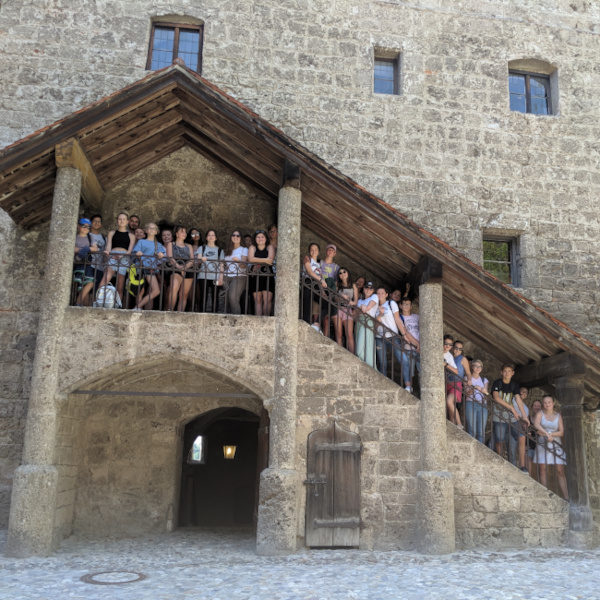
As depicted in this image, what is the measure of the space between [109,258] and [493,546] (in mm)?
6112

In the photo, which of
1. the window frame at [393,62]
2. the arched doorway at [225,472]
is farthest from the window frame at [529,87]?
the arched doorway at [225,472]

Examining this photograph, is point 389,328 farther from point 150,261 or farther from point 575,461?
point 150,261

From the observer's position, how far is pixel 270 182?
9.55 metres

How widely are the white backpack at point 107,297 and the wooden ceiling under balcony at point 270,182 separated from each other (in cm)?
182

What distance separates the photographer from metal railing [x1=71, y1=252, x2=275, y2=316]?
26.5 ft

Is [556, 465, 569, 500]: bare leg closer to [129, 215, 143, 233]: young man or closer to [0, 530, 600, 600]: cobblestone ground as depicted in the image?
[0, 530, 600, 600]: cobblestone ground

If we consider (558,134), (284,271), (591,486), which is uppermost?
(558,134)

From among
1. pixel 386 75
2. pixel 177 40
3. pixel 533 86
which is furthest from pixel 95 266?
pixel 533 86

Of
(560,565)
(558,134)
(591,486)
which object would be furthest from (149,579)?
(558,134)

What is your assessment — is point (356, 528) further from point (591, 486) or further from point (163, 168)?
point (163, 168)

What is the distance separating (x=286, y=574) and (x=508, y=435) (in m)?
3.89

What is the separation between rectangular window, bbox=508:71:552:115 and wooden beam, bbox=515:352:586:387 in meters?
5.24

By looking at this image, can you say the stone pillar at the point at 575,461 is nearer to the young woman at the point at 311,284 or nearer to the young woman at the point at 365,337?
the young woman at the point at 365,337

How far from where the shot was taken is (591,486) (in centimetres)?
1027
